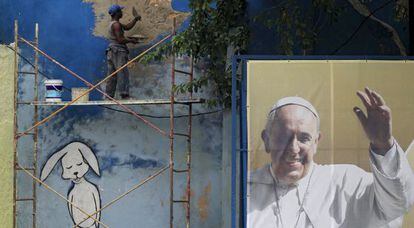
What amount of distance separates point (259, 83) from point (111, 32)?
11.0ft

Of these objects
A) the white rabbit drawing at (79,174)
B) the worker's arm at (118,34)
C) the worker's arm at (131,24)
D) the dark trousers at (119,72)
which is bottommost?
the white rabbit drawing at (79,174)

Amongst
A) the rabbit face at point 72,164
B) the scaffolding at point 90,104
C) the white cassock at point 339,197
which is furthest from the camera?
the rabbit face at point 72,164

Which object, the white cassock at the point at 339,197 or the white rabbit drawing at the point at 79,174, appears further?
the white rabbit drawing at the point at 79,174

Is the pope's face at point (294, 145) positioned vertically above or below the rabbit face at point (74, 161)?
above

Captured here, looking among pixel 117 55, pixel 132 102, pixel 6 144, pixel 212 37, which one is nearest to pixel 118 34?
pixel 117 55

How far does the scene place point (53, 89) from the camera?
10367 millimetres

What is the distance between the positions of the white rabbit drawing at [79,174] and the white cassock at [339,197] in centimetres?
357

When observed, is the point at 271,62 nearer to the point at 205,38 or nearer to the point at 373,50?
the point at 205,38

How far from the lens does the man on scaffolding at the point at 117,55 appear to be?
10422mm

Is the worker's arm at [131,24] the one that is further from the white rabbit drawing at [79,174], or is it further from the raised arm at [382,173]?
the raised arm at [382,173]

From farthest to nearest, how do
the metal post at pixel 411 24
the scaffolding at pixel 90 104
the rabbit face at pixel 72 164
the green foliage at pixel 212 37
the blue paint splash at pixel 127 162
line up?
the rabbit face at pixel 72 164
the blue paint splash at pixel 127 162
the scaffolding at pixel 90 104
the metal post at pixel 411 24
the green foliage at pixel 212 37

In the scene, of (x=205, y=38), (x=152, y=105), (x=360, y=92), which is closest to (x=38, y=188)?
(x=152, y=105)

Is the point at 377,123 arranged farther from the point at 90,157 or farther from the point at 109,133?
the point at 90,157

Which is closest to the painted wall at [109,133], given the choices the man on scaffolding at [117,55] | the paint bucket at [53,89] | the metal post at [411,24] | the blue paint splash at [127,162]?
the blue paint splash at [127,162]
